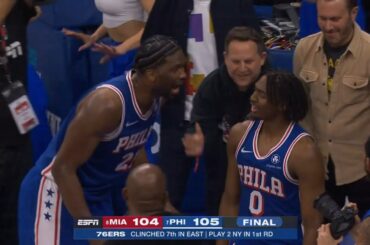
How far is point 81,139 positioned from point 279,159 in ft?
2.69

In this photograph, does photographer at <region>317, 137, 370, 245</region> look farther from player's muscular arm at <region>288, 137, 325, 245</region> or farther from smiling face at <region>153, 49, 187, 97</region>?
smiling face at <region>153, 49, 187, 97</region>

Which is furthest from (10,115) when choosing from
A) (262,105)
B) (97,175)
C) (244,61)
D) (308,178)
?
(308,178)

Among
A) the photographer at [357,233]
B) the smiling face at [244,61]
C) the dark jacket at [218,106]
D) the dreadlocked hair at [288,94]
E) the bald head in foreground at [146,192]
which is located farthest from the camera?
the dark jacket at [218,106]

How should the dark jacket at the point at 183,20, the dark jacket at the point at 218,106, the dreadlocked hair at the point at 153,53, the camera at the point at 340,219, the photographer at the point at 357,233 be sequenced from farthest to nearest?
the dark jacket at the point at 183,20
the dark jacket at the point at 218,106
the dreadlocked hair at the point at 153,53
the camera at the point at 340,219
the photographer at the point at 357,233

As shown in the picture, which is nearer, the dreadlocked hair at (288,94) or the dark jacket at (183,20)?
the dreadlocked hair at (288,94)

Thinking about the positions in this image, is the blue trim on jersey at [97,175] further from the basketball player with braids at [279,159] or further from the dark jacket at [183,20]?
the dark jacket at [183,20]

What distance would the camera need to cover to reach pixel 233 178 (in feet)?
15.1

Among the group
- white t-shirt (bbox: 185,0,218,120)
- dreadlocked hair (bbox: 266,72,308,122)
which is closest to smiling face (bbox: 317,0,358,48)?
dreadlocked hair (bbox: 266,72,308,122)

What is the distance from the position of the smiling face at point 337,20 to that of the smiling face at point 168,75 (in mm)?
642

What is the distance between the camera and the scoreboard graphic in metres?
3.42

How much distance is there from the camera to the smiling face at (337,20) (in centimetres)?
457

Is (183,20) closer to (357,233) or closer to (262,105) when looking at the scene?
(262,105)

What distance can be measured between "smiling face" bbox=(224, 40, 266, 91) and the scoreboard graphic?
132 centimetres

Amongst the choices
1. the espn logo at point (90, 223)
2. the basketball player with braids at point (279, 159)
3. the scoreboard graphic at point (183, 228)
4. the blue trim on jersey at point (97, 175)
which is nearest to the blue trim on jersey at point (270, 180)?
the basketball player with braids at point (279, 159)
